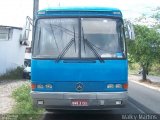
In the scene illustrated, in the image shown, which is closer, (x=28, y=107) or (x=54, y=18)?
(x=54, y=18)

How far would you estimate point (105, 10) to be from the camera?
1166 centimetres

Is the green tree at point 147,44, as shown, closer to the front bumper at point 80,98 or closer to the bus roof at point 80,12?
the bus roof at point 80,12

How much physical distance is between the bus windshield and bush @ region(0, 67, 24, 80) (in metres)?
17.4

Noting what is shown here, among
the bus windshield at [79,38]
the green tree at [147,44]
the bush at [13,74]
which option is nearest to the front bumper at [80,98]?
the bus windshield at [79,38]

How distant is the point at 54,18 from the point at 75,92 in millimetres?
2244

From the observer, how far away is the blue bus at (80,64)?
440 inches

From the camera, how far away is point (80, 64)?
11234 millimetres

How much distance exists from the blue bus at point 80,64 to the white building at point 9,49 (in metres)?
18.4

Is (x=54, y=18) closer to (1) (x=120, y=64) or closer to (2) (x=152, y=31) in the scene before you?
(1) (x=120, y=64)

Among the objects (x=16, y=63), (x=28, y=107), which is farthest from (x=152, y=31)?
(x=28, y=107)

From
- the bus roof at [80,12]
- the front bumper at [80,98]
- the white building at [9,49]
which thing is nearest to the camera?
the front bumper at [80,98]

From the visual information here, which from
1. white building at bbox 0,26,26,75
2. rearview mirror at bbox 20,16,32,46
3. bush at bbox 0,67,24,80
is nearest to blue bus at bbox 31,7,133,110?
rearview mirror at bbox 20,16,32,46

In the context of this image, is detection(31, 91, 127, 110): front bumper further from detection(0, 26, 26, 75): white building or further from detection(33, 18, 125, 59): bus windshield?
detection(0, 26, 26, 75): white building

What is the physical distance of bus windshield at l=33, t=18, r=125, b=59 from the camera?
446 inches
